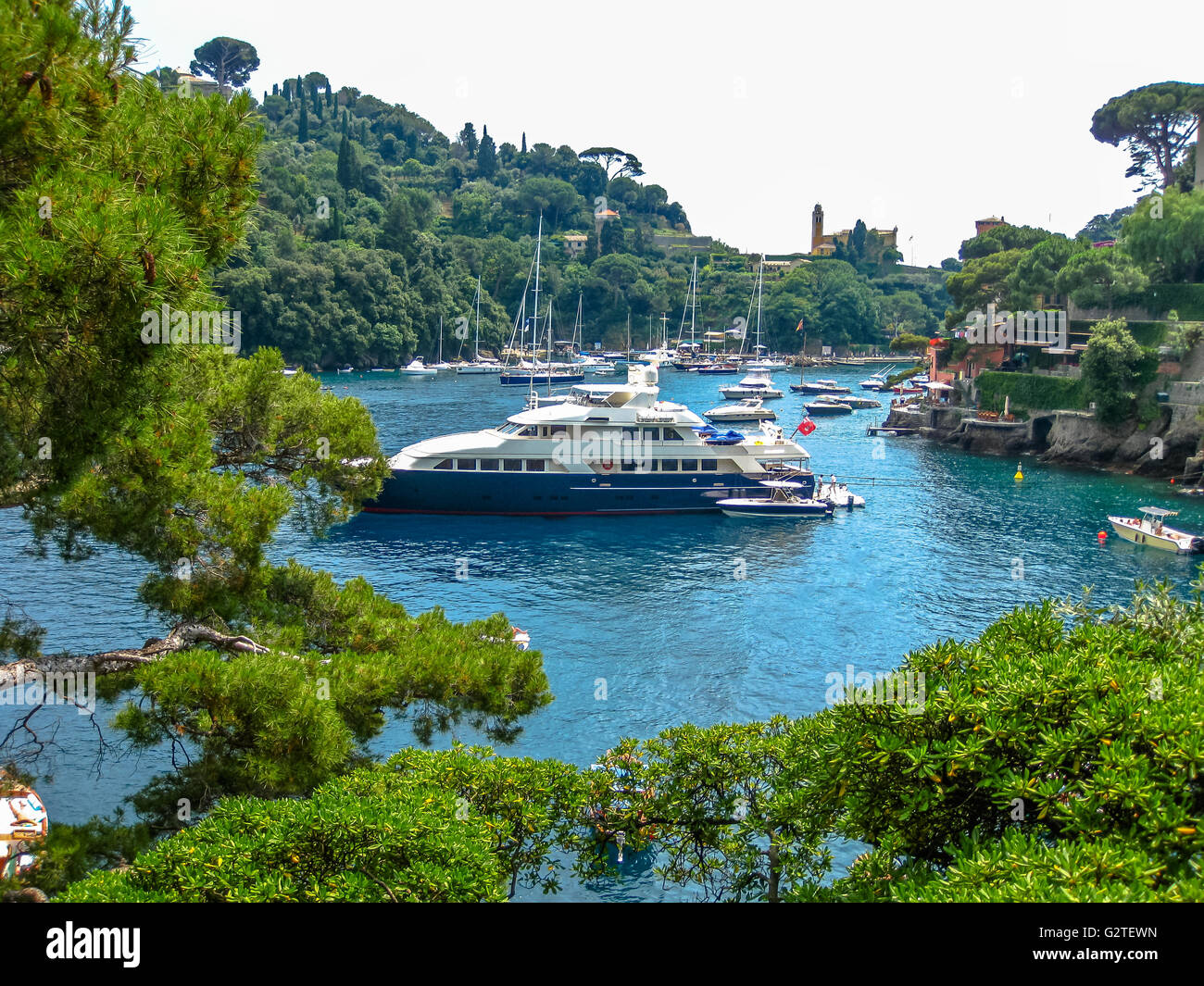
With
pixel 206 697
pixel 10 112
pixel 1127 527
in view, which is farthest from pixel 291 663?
pixel 1127 527

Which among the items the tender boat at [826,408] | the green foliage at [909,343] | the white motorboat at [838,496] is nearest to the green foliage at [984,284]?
the tender boat at [826,408]

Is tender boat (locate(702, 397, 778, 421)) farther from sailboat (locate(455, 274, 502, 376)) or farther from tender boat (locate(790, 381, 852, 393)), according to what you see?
sailboat (locate(455, 274, 502, 376))

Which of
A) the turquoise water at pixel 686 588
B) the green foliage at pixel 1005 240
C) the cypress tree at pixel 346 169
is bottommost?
the turquoise water at pixel 686 588

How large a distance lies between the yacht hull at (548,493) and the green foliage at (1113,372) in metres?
27.1

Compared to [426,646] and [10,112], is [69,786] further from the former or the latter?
[10,112]

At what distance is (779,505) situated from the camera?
143 ft

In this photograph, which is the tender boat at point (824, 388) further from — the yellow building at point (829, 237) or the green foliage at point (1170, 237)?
the yellow building at point (829, 237)

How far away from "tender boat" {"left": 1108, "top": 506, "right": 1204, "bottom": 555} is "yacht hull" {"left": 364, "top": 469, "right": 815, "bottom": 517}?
601 inches

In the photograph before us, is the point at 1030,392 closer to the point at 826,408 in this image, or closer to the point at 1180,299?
the point at 1180,299

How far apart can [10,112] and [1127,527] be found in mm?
40269

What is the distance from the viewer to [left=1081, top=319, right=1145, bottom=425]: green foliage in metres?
57.3

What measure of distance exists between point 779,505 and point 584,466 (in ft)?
28.1

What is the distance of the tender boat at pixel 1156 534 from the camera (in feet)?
121

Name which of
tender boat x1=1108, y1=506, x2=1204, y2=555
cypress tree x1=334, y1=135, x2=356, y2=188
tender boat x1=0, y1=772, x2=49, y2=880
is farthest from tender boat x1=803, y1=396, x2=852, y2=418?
tender boat x1=0, y1=772, x2=49, y2=880
